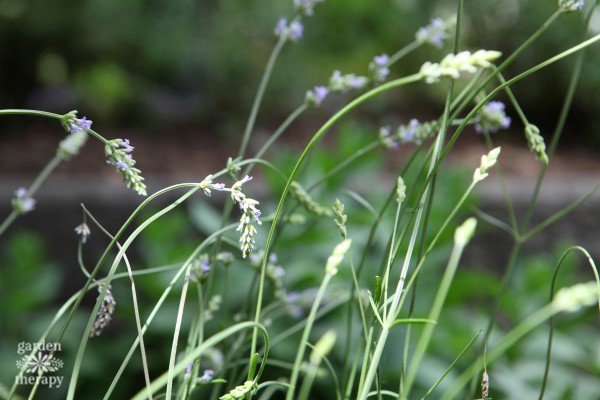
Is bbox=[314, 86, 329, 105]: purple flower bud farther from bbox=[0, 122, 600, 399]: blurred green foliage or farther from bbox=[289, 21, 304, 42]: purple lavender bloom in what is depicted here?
bbox=[0, 122, 600, 399]: blurred green foliage

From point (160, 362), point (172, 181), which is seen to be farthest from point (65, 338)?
point (172, 181)

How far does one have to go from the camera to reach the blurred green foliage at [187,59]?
3.25m

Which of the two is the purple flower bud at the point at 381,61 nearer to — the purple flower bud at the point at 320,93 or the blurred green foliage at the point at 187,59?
the purple flower bud at the point at 320,93

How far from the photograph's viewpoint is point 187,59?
11.5 feet

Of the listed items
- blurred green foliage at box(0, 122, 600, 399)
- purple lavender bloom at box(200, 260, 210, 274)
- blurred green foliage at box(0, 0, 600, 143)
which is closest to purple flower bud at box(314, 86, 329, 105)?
purple lavender bloom at box(200, 260, 210, 274)

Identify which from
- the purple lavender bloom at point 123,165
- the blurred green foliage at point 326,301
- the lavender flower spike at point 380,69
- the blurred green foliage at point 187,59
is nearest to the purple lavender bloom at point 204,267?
the purple lavender bloom at point 123,165

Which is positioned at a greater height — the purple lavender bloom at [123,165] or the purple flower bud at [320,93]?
the purple flower bud at [320,93]

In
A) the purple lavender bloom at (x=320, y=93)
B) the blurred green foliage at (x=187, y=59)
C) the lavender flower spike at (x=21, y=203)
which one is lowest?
the lavender flower spike at (x=21, y=203)

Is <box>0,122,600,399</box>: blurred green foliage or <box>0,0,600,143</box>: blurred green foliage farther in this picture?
<box>0,0,600,143</box>: blurred green foliage

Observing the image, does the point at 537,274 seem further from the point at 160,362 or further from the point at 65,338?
the point at 65,338

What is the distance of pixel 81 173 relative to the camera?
114 inches

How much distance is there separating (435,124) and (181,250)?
87 centimetres

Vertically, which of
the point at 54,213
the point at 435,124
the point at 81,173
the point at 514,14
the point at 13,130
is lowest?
the point at 435,124

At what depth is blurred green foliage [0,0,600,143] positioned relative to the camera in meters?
3.25
